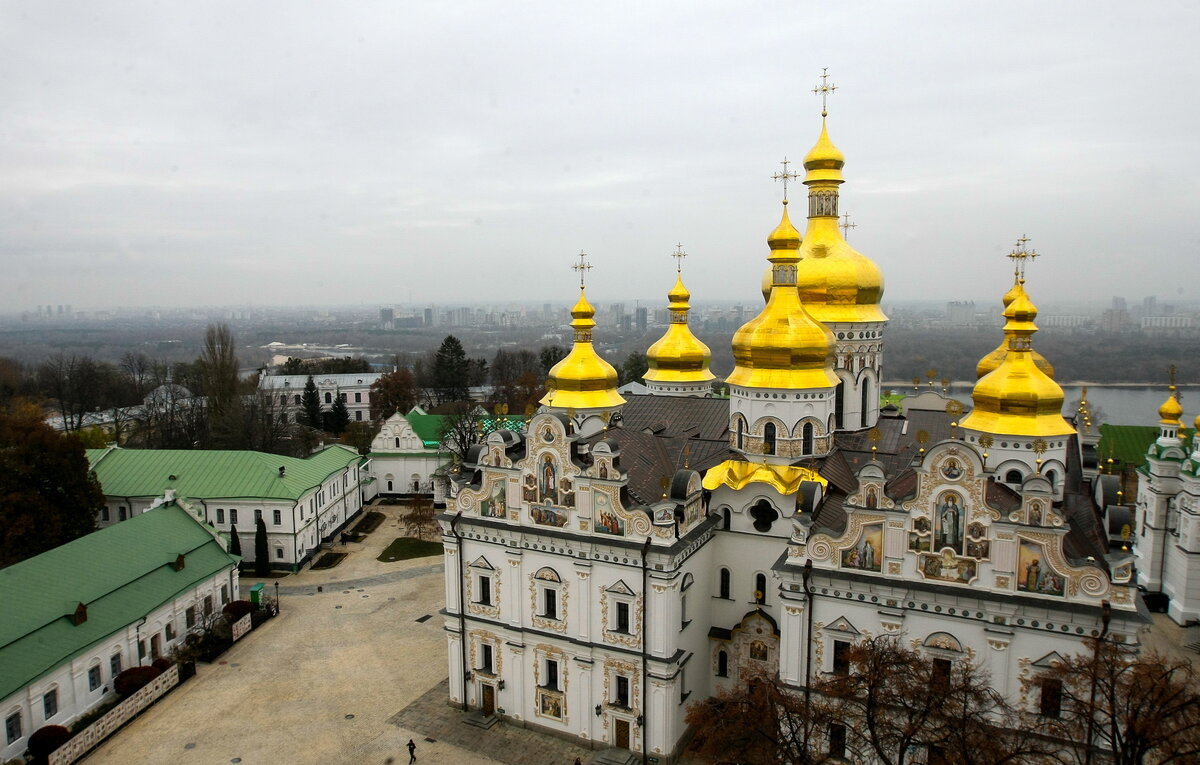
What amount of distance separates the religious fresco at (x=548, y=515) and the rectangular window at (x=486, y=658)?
13.4 feet

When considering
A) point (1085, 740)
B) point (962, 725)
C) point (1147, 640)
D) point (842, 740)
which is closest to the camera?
point (962, 725)

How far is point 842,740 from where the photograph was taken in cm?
1544

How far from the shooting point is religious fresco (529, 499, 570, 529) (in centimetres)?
1878

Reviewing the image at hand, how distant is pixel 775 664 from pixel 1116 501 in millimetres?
8778

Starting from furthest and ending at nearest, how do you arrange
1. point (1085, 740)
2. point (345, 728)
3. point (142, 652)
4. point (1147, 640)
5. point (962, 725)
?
point (1147, 640) < point (142, 652) < point (345, 728) < point (1085, 740) < point (962, 725)

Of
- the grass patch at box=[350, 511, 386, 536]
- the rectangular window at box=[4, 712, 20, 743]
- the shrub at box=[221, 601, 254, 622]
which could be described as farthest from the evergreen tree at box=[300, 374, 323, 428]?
the rectangular window at box=[4, 712, 20, 743]

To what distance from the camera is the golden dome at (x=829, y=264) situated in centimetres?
2278

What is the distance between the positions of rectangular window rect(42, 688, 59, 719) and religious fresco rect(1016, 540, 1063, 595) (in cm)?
2215

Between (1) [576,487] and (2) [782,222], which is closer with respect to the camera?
(1) [576,487]

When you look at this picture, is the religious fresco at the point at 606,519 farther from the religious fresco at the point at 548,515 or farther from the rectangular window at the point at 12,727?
the rectangular window at the point at 12,727

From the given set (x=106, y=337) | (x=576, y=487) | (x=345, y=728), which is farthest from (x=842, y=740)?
(x=106, y=337)

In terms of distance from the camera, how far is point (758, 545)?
760 inches

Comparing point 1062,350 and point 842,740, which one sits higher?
point 1062,350

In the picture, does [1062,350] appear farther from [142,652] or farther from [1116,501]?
[142,652]
